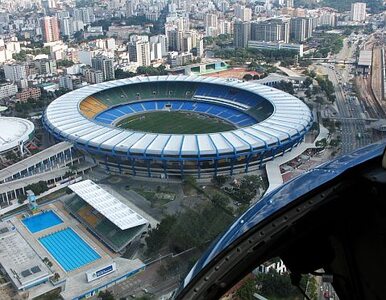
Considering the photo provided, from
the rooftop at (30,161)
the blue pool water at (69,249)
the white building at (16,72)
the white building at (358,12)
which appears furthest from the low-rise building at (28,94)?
the white building at (358,12)

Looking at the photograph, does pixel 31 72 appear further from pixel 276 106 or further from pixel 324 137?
pixel 324 137

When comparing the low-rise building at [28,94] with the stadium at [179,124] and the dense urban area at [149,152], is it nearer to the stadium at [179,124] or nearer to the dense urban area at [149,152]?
the dense urban area at [149,152]

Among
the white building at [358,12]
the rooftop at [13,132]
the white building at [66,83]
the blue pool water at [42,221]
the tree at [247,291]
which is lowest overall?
the blue pool water at [42,221]

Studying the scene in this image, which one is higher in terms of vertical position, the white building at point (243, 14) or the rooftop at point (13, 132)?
the white building at point (243, 14)

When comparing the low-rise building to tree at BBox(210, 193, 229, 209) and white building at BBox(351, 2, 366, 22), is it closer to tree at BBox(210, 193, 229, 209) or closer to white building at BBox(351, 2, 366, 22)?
tree at BBox(210, 193, 229, 209)

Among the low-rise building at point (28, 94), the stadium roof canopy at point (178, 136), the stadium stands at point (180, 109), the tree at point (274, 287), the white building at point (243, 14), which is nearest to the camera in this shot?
the tree at point (274, 287)

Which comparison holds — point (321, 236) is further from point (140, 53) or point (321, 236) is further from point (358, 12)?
point (358, 12)

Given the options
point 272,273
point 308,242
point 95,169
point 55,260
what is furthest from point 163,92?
point 308,242

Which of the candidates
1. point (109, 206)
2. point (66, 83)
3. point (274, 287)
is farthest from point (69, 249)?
point (66, 83)
